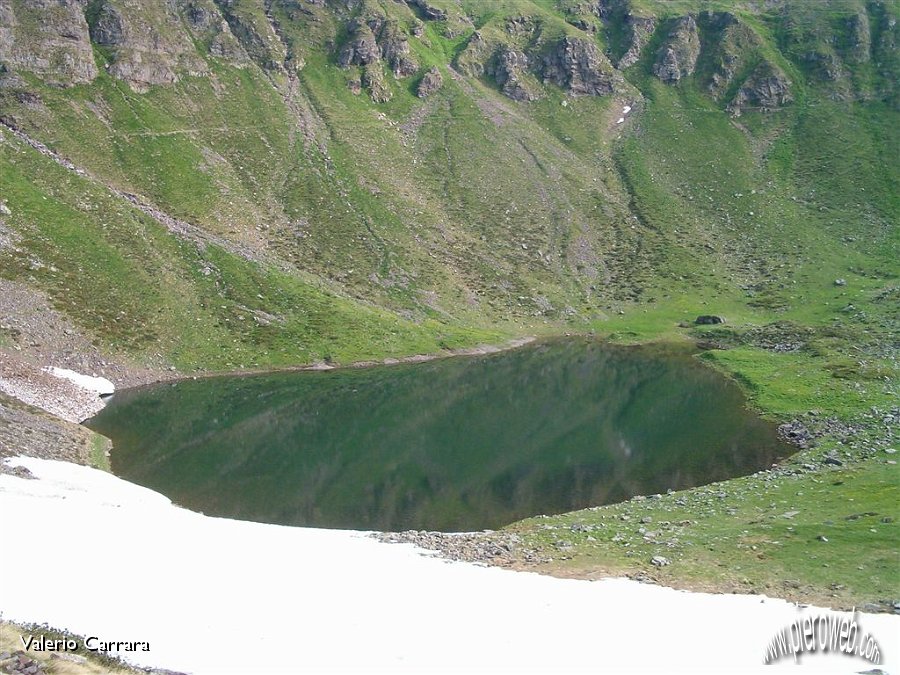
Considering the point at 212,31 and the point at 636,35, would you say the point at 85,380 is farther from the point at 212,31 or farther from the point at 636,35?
the point at 636,35

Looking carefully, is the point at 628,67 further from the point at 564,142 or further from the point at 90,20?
the point at 90,20

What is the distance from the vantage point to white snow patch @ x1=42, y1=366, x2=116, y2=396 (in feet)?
209

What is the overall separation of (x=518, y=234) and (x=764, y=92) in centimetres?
9014

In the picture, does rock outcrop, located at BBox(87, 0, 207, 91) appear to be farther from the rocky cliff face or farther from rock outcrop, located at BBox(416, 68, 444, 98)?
rock outcrop, located at BBox(416, 68, 444, 98)

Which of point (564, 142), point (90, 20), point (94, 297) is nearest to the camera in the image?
point (94, 297)

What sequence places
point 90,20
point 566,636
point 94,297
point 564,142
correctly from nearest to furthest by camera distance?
point 566,636
point 94,297
point 90,20
point 564,142

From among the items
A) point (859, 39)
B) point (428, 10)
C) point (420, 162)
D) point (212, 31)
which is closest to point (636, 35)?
point (859, 39)

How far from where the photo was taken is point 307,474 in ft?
153

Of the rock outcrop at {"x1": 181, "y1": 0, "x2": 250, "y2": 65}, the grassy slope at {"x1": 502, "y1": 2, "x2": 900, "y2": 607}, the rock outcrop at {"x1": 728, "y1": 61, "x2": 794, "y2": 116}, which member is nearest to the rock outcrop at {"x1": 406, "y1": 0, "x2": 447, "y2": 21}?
the grassy slope at {"x1": 502, "y1": 2, "x2": 900, "y2": 607}

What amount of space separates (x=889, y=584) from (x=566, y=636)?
1168 centimetres

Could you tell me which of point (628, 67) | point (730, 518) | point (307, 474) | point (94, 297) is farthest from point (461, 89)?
point (730, 518)

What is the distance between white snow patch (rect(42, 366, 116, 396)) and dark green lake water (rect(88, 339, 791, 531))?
166cm

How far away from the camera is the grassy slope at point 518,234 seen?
193ft

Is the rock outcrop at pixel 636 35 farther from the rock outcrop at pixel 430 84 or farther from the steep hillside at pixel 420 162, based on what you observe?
the rock outcrop at pixel 430 84
